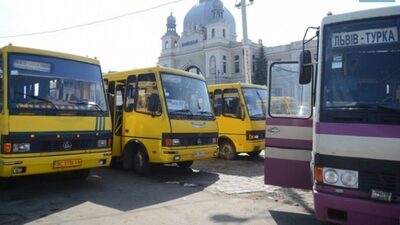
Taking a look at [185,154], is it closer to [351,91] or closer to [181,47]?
[351,91]

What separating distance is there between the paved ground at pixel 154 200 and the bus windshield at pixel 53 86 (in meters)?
1.60

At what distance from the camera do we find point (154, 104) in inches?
356

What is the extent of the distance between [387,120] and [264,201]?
3.27 m

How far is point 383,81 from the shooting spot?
4461 mm

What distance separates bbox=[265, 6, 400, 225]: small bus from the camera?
13.9 ft

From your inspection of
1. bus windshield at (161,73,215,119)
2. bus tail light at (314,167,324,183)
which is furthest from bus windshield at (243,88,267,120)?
bus tail light at (314,167,324,183)

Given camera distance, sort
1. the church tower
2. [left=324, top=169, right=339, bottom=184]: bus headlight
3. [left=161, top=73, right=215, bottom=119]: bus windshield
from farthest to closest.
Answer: the church tower
[left=161, top=73, right=215, bottom=119]: bus windshield
[left=324, top=169, right=339, bottom=184]: bus headlight

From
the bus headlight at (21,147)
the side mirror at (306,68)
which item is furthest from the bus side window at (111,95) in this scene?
the side mirror at (306,68)

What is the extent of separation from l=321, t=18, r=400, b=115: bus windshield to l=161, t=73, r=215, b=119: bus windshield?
4.75 meters

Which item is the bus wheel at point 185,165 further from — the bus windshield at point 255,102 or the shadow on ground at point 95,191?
the bus windshield at point 255,102

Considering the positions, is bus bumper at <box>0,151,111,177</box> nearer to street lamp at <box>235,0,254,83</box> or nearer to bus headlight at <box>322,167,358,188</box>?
bus headlight at <box>322,167,358,188</box>

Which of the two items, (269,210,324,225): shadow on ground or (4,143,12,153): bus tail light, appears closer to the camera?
(269,210,324,225): shadow on ground

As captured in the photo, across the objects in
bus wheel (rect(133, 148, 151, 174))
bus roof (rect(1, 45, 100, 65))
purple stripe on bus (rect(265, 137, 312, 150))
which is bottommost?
bus wheel (rect(133, 148, 151, 174))

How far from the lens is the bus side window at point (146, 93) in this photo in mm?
9070
